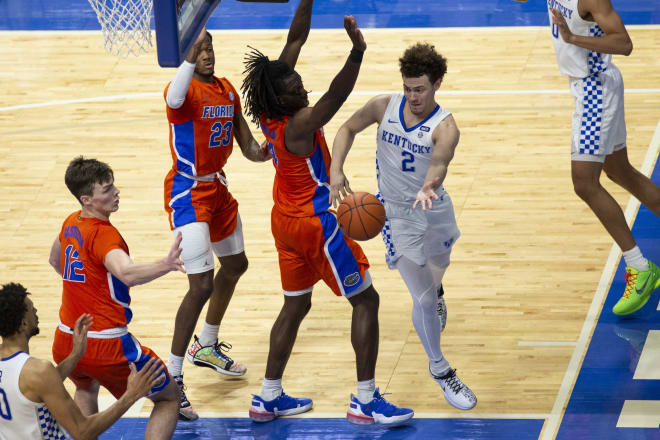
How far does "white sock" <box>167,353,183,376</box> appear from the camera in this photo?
7.12 meters

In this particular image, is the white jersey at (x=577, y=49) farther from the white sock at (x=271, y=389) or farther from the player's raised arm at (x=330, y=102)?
the white sock at (x=271, y=389)

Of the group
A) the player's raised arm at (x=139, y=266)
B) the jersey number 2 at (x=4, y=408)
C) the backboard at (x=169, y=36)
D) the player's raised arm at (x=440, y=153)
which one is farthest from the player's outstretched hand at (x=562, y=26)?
the jersey number 2 at (x=4, y=408)

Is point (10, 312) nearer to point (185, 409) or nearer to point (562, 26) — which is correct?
point (185, 409)

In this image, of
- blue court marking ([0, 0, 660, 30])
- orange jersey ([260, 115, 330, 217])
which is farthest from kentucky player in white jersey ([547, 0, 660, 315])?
blue court marking ([0, 0, 660, 30])

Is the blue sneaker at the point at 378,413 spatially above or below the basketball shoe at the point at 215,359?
above

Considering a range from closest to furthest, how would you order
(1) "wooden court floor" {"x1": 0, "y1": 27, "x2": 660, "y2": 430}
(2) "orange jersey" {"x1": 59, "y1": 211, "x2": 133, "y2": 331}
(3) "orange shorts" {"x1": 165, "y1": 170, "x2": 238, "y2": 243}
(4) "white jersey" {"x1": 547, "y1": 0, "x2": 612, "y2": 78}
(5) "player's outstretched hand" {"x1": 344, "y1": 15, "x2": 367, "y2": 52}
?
(2) "orange jersey" {"x1": 59, "y1": 211, "x2": 133, "y2": 331}
(5) "player's outstretched hand" {"x1": 344, "y1": 15, "x2": 367, "y2": 52}
(3) "orange shorts" {"x1": 165, "y1": 170, "x2": 238, "y2": 243}
(1) "wooden court floor" {"x1": 0, "y1": 27, "x2": 660, "y2": 430}
(4) "white jersey" {"x1": 547, "y1": 0, "x2": 612, "y2": 78}

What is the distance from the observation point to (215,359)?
297 inches

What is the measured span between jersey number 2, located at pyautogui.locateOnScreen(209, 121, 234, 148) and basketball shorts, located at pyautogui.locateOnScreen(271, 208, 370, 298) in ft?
A: 1.99

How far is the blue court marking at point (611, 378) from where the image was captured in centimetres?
677

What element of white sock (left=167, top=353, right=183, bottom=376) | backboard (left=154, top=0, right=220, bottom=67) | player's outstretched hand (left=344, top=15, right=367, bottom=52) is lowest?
white sock (left=167, top=353, right=183, bottom=376)

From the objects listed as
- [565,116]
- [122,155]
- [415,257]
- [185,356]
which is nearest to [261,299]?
[185,356]

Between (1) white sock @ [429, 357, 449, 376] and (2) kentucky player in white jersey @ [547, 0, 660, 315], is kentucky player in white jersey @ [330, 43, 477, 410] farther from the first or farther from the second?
(2) kentucky player in white jersey @ [547, 0, 660, 315]

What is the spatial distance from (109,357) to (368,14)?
28.3 feet

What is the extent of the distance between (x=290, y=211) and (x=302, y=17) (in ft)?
4.49
